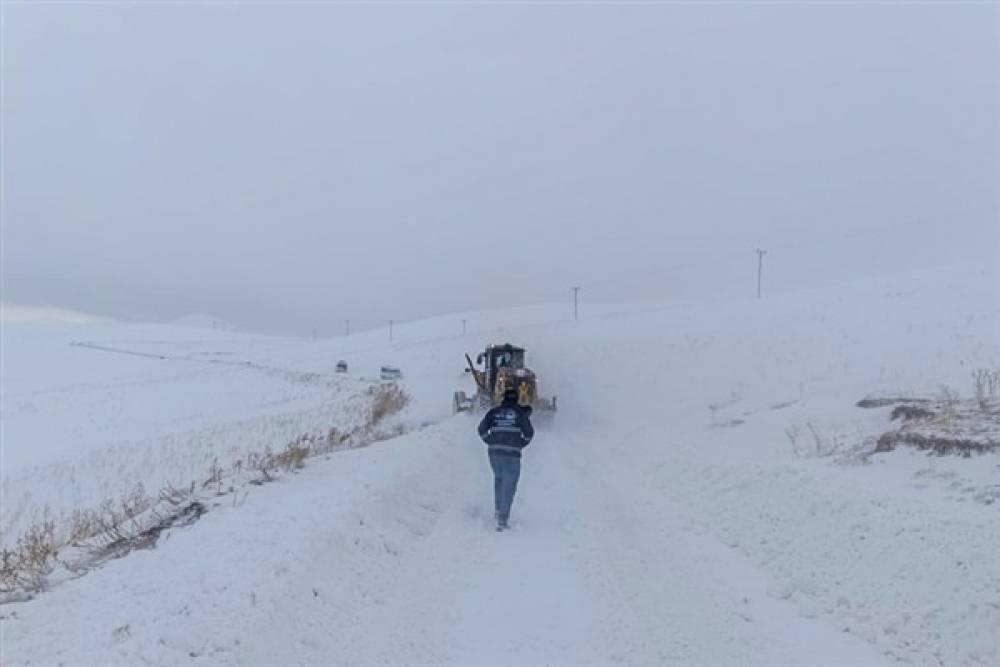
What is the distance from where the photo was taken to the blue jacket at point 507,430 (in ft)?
39.0

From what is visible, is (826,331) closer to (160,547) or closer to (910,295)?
(910,295)

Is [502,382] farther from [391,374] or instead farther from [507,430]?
[391,374]

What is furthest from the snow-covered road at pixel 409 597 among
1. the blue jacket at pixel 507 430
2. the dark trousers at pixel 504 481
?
the blue jacket at pixel 507 430

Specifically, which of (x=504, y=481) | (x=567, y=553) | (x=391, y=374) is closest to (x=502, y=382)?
(x=504, y=481)

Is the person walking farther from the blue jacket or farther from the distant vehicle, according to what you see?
the distant vehicle

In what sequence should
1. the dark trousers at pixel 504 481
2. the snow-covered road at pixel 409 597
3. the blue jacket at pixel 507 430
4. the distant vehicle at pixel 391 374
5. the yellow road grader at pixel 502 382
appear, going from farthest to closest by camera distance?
the distant vehicle at pixel 391 374
the yellow road grader at pixel 502 382
the blue jacket at pixel 507 430
the dark trousers at pixel 504 481
the snow-covered road at pixel 409 597

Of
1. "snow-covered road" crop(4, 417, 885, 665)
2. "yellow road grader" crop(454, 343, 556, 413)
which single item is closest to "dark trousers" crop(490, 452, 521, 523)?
"snow-covered road" crop(4, 417, 885, 665)

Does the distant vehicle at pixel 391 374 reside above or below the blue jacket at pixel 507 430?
below

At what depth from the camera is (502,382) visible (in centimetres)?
2720

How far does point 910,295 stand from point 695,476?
41.0 meters

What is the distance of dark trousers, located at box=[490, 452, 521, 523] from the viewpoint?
11.7 meters

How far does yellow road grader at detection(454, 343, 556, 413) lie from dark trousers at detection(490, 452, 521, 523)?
47.6 feet

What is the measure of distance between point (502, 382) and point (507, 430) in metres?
15.2

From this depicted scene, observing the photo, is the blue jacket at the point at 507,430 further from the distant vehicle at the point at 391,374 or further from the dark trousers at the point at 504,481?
the distant vehicle at the point at 391,374
